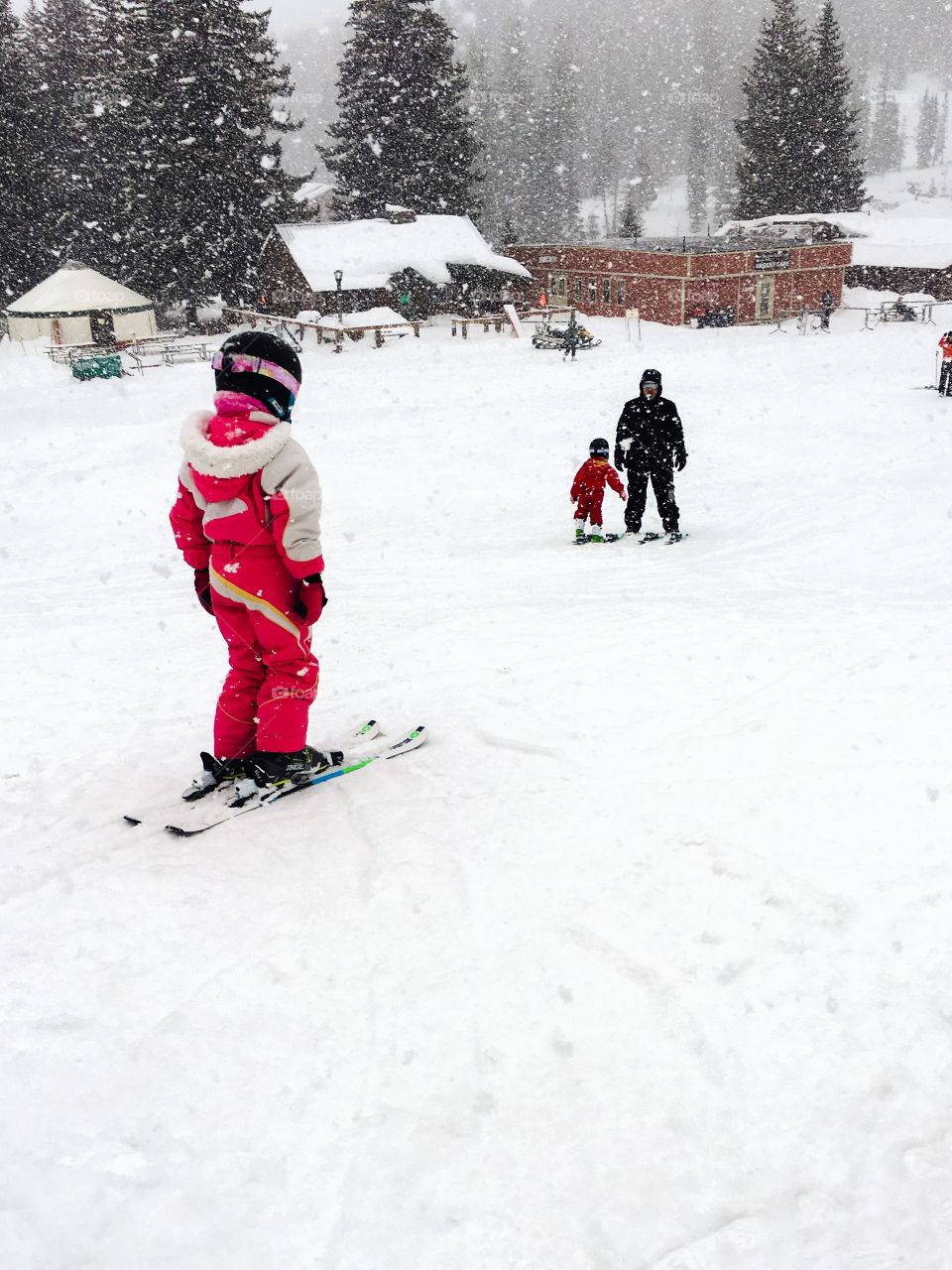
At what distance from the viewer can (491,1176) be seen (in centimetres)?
233

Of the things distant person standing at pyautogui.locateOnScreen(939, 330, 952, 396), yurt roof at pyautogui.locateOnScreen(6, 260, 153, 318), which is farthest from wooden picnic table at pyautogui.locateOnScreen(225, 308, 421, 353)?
distant person standing at pyautogui.locateOnScreen(939, 330, 952, 396)

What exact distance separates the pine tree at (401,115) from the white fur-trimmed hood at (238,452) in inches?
1900

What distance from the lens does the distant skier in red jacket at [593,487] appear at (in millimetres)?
9805

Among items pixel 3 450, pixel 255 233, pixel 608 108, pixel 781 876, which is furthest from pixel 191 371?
pixel 608 108

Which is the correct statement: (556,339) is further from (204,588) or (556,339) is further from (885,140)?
(885,140)

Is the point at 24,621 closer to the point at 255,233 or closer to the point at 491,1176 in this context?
the point at 491,1176

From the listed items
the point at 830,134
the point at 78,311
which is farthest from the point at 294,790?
the point at 830,134

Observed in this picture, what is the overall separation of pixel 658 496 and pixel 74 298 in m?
32.7

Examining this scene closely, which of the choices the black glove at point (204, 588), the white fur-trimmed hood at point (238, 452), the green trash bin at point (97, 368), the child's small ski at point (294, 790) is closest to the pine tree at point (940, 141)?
the green trash bin at point (97, 368)

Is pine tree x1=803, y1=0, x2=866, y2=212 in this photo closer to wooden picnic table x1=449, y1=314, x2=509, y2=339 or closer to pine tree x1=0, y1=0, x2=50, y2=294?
wooden picnic table x1=449, y1=314, x2=509, y2=339

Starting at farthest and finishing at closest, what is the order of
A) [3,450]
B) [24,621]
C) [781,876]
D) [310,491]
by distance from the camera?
[3,450]
[24,621]
[310,491]
[781,876]

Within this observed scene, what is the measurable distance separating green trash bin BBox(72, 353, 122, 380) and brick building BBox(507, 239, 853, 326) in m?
23.2

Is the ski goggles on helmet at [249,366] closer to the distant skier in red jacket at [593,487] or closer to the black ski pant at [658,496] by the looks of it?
the distant skier in red jacket at [593,487]

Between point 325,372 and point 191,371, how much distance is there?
3.98 m
